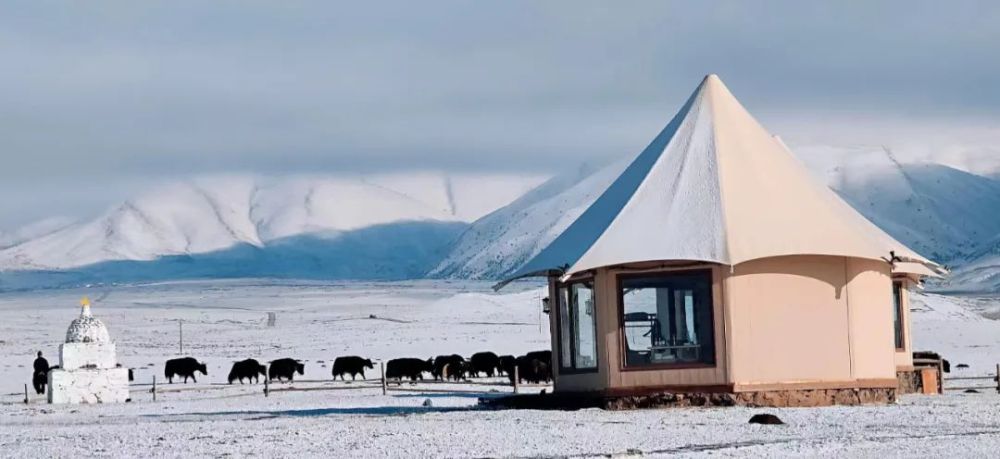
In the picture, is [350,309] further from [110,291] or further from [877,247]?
[877,247]

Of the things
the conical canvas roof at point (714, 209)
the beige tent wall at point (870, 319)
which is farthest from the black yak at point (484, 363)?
Answer: the beige tent wall at point (870, 319)

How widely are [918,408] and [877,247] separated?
252 cm

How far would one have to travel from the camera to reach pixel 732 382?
27.2 metres

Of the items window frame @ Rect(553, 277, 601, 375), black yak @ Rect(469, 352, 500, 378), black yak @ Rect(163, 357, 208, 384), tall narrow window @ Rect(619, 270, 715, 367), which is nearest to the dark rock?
tall narrow window @ Rect(619, 270, 715, 367)

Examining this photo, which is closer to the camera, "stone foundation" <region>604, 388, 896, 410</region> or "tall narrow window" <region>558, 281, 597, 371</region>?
"stone foundation" <region>604, 388, 896, 410</region>

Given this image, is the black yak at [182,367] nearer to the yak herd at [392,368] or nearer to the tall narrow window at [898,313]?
the yak herd at [392,368]

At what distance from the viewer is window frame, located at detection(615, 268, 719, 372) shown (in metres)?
27.3

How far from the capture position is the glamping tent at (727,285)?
2733cm

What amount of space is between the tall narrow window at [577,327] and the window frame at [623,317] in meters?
0.61

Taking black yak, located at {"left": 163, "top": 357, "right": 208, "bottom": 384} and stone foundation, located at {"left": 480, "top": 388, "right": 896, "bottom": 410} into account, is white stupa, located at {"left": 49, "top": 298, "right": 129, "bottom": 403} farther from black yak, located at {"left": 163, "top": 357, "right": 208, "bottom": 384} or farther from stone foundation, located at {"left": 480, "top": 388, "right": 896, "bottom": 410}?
stone foundation, located at {"left": 480, "top": 388, "right": 896, "bottom": 410}

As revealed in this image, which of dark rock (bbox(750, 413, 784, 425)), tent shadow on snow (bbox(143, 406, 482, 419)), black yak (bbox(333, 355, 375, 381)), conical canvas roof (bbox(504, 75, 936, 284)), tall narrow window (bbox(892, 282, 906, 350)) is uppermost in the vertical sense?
conical canvas roof (bbox(504, 75, 936, 284))

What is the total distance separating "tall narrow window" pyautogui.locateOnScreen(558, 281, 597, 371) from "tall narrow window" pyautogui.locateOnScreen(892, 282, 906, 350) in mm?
7836

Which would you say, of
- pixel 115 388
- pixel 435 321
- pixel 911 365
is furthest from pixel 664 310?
pixel 435 321

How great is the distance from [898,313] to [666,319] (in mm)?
8274
